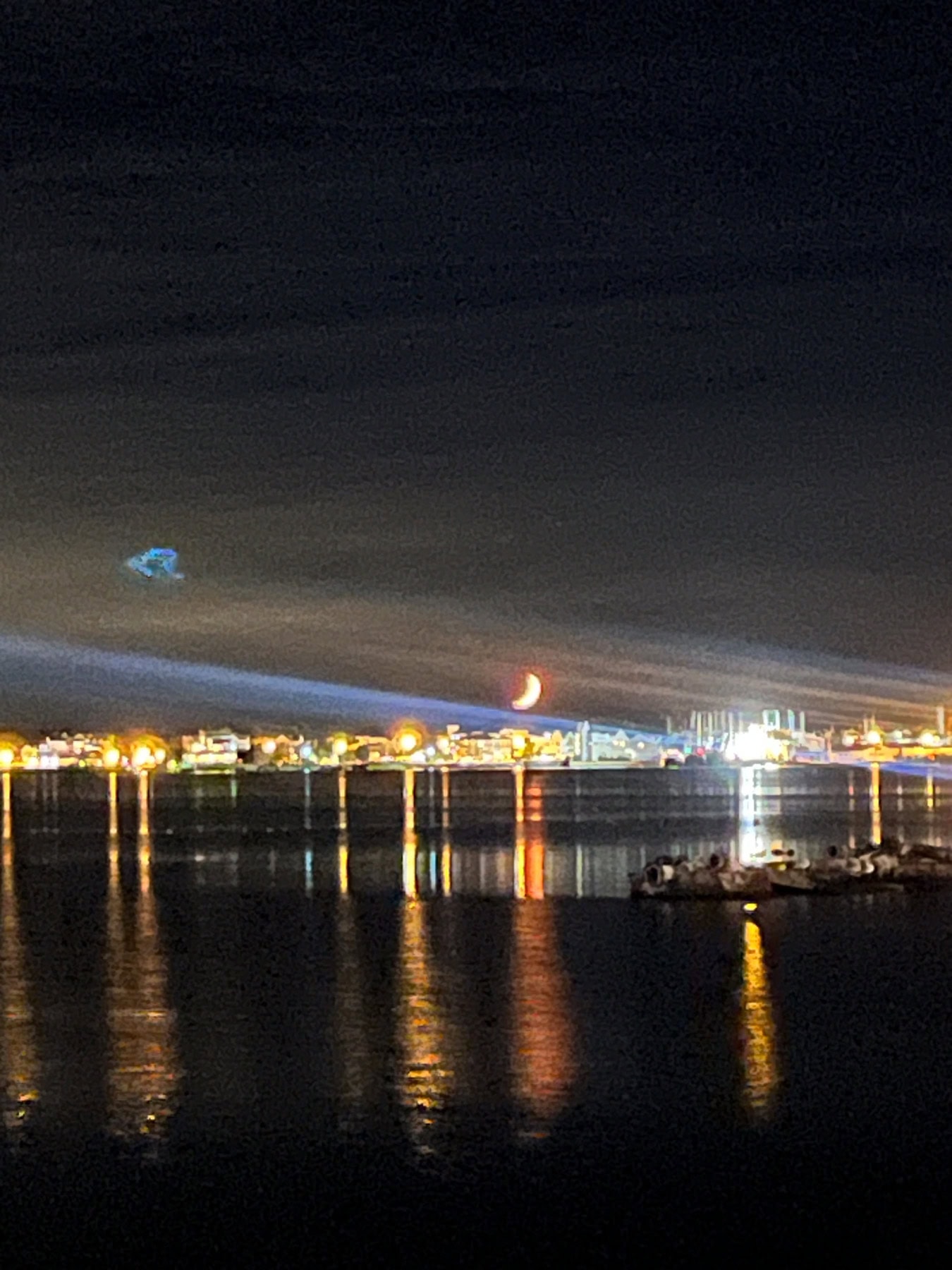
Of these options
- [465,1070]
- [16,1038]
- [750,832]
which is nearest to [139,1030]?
[16,1038]

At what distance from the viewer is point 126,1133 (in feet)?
53.8

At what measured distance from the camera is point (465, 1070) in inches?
751

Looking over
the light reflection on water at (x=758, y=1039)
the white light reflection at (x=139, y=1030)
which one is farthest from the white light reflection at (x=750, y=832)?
the light reflection on water at (x=758, y=1039)

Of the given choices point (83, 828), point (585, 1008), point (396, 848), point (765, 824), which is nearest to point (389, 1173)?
point (585, 1008)

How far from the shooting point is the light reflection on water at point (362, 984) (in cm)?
1819

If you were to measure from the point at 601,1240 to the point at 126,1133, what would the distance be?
486 cm

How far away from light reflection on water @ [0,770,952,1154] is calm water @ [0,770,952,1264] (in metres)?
0.08

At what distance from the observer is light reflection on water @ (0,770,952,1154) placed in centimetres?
1819

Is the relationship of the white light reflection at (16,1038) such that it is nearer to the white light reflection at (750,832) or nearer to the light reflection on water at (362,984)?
the light reflection on water at (362,984)

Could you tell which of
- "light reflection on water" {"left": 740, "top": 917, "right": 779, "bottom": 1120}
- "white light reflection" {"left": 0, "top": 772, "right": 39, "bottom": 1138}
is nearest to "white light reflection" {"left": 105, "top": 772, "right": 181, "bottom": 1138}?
"white light reflection" {"left": 0, "top": 772, "right": 39, "bottom": 1138}

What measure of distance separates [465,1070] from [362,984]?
7.47 metres

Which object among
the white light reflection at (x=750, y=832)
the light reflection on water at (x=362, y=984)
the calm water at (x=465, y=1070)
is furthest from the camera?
the white light reflection at (x=750, y=832)

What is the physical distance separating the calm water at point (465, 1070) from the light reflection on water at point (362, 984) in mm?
79

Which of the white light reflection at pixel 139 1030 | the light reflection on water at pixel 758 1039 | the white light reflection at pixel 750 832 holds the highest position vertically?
the white light reflection at pixel 139 1030
